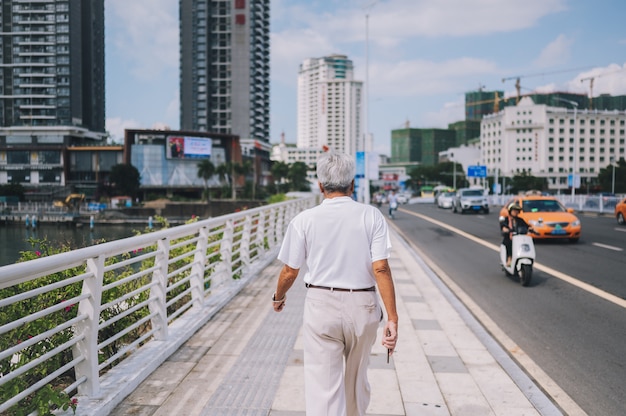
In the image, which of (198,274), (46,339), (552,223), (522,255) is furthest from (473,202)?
(46,339)

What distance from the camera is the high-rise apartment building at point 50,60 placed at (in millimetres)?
10023

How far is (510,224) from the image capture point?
1124cm

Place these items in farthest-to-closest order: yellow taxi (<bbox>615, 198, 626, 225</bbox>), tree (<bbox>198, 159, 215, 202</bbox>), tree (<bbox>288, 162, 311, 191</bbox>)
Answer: tree (<bbox>288, 162, 311, 191</bbox>)
tree (<bbox>198, 159, 215, 202</bbox>)
yellow taxi (<bbox>615, 198, 626, 225</bbox>)

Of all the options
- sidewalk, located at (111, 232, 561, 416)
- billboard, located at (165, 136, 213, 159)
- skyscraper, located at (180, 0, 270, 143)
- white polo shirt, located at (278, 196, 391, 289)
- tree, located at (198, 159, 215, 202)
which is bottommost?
sidewalk, located at (111, 232, 561, 416)

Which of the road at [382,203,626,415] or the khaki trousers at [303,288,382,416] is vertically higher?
the khaki trousers at [303,288,382,416]

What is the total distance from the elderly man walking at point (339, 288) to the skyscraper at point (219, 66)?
14461 centimetres

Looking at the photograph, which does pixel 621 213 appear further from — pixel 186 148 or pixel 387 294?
pixel 186 148

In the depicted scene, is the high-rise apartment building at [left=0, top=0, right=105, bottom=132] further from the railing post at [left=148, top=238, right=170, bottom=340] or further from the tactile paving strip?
the tactile paving strip

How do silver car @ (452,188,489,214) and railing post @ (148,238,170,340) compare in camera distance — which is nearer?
railing post @ (148,238,170,340)

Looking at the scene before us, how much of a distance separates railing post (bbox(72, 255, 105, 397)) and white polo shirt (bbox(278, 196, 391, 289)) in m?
1.89

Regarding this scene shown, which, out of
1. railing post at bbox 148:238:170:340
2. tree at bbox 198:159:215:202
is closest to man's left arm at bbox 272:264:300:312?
railing post at bbox 148:238:170:340

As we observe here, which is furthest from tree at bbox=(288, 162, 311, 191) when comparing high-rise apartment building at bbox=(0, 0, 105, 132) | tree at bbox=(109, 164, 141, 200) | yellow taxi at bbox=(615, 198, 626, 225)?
high-rise apartment building at bbox=(0, 0, 105, 132)

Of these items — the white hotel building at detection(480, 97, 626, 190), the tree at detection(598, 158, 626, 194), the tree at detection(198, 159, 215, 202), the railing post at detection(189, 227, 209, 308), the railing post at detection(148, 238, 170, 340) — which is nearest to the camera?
the railing post at detection(148, 238, 170, 340)

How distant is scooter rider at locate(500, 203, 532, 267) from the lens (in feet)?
35.6
